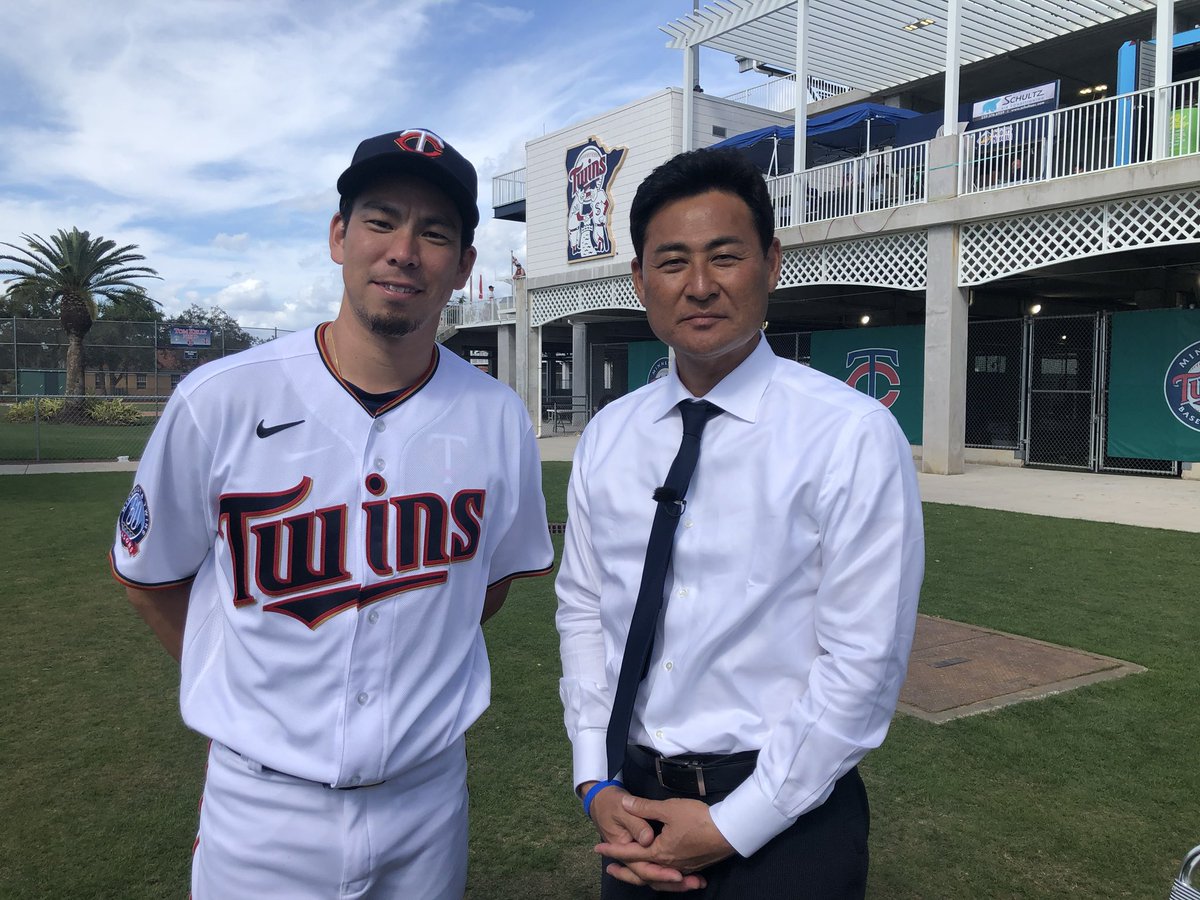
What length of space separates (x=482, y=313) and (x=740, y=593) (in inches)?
1213

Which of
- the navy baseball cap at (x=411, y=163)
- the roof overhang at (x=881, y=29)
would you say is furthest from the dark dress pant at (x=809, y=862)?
the roof overhang at (x=881, y=29)

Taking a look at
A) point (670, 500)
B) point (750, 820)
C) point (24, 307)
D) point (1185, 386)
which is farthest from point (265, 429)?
point (24, 307)

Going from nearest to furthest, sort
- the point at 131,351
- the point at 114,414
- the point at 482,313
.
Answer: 1. the point at 114,414
2. the point at 131,351
3. the point at 482,313

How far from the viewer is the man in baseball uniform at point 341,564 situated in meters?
1.79

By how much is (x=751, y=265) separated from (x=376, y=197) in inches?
31.7

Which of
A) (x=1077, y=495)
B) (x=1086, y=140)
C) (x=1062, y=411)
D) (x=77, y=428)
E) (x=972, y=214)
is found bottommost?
(x=1077, y=495)

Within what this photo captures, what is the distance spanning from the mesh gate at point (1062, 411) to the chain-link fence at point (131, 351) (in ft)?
62.7

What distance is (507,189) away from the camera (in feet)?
113

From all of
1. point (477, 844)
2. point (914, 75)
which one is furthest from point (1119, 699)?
point (914, 75)

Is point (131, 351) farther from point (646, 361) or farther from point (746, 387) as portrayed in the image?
point (746, 387)

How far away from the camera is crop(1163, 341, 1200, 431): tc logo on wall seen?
45.0 ft

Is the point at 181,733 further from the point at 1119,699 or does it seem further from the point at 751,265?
the point at 1119,699

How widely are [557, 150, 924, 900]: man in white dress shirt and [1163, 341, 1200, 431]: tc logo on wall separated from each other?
14.7 metres

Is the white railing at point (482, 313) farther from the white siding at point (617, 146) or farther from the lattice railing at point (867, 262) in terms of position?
the lattice railing at point (867, 262)
